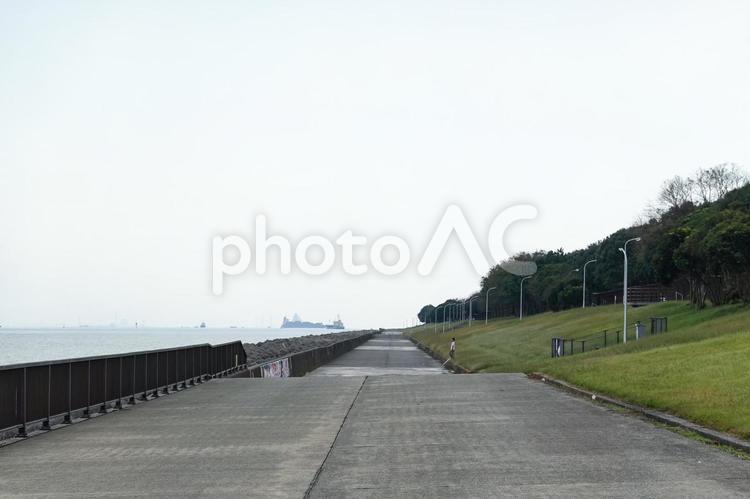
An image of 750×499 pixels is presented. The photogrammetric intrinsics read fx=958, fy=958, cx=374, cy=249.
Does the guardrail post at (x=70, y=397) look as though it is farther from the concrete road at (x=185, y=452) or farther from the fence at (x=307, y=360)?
the fence at (x=307, y=360)

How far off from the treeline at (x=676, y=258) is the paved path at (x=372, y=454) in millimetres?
39417

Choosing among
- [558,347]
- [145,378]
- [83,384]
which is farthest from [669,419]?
[558,347]

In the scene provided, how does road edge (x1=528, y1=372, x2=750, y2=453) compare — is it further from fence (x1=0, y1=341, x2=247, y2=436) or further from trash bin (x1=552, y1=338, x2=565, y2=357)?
trash bin (x1=552, y1=338, x2=565, y2=357)

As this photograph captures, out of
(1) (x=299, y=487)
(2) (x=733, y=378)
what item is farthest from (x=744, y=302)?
(1) (x=299, y=487)

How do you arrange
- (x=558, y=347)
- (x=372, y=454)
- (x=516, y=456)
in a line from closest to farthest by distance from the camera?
(x=516, y=456) < (x=372, y=454) < (x=558, y=347)

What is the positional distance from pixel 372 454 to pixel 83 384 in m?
8.37

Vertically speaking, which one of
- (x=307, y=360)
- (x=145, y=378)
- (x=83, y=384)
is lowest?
(x=307, y=360)

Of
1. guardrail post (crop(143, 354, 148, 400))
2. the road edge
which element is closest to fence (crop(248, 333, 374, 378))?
guardrail post (crop(143, 354, 148, 400))

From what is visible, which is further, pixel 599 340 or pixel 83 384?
pixel 599 340

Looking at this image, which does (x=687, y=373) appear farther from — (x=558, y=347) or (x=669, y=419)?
(x=558, y=347)

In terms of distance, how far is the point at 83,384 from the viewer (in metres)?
19.3

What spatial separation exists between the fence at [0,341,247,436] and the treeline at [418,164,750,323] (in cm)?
3824

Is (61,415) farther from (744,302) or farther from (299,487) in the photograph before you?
(744,302)

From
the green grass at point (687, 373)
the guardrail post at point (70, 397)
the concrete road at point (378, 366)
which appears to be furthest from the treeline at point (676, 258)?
the guardrail post at point (70, 397)
